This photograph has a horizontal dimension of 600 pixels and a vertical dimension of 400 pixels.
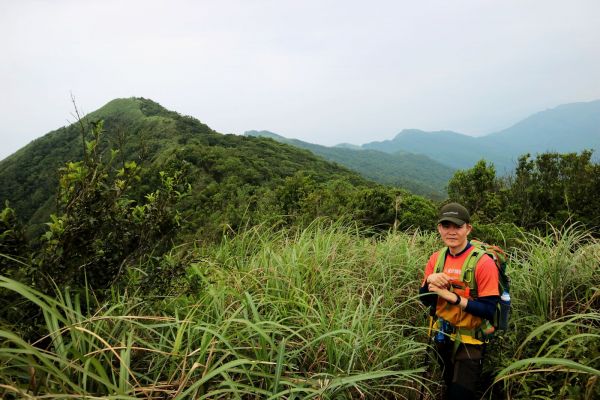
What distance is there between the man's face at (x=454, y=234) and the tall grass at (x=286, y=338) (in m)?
0.61

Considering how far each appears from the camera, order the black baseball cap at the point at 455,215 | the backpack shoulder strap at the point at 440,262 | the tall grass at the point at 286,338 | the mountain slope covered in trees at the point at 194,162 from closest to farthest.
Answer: the tall grass at the point at 286,338
the black baseball cap at the point at 455,215
the backpack shoulder strap at the point at 440,262
the mountain slope covered in trees at the point at 194,162

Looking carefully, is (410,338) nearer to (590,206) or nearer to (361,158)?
(590,206)

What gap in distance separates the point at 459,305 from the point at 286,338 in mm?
1084

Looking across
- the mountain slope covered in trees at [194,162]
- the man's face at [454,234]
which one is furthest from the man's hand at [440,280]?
the mountain slope covered in trees at [194,162]

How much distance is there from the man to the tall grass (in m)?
0.17

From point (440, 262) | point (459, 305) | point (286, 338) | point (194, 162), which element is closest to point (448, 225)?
point (440, 262)

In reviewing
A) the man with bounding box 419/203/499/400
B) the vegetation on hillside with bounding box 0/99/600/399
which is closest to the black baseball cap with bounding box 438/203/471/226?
the man with bounding box 419/203/499/400

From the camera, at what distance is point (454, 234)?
7.36 feet

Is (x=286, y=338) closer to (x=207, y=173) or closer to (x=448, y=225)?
(x=448, y=225)

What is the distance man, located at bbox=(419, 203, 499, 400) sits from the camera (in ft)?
6.77

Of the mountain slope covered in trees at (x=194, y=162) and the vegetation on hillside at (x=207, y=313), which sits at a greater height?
the mountain slope covered in trees at (x=194, y=162)

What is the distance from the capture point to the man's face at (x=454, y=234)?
2.23m

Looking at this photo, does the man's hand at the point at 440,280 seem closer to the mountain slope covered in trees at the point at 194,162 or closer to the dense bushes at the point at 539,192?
the mountain slope covered in trees at the point at 194,162

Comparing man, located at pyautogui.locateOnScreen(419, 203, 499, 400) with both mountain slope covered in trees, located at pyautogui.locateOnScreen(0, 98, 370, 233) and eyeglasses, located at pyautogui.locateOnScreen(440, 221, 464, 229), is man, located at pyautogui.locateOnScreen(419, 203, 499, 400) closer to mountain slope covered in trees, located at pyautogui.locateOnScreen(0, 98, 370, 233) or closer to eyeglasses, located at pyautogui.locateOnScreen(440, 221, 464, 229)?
eyeglasses, located at pyautogui.locateOnScreen(440, 221, 464, 229)
